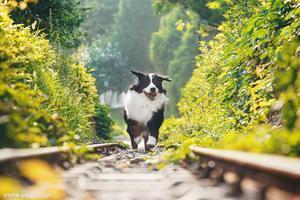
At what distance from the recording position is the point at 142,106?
12258 millimetres

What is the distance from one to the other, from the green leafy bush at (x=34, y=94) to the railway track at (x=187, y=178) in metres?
0.30

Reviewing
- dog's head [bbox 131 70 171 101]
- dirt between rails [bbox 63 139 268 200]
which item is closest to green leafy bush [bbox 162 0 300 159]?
dirt between rails [bbox 63 139 268 200]

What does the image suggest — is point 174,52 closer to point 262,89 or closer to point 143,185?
point 262,89

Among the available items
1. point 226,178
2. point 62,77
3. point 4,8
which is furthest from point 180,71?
point 226,178

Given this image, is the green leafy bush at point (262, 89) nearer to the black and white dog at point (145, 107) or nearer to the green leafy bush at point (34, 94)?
the black and white dog at point (145, 107)

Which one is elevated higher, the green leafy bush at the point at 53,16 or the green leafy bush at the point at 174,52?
the green leafy bush at the point at 53,16

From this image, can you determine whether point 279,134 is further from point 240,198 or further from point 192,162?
point 192,162

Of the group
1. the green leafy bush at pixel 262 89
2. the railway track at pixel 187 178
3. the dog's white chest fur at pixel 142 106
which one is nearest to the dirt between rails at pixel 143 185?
the railway track at pixel 187 178

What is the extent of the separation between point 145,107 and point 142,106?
7cm

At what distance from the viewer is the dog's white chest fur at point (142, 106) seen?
12242mm

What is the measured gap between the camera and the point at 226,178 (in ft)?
14.7

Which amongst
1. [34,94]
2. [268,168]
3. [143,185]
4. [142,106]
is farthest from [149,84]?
[268,168]

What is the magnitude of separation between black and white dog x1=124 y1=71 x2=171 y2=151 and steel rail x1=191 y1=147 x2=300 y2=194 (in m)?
7.63

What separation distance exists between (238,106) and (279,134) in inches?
227
